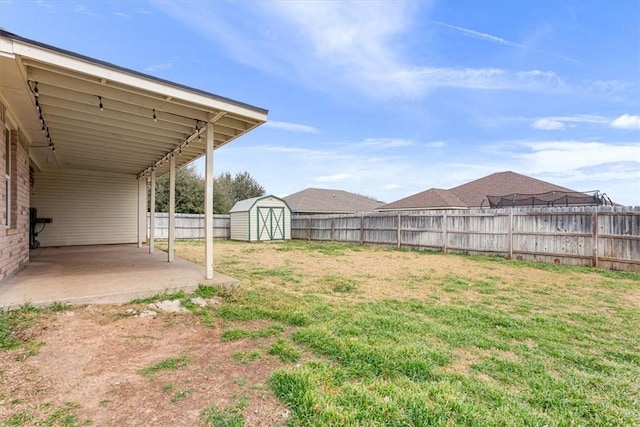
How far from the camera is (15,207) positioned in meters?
5.12

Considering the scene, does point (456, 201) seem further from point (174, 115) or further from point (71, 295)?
point (71, 295)

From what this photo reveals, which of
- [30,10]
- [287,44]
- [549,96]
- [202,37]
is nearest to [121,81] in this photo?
[30,10]

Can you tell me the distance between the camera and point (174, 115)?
16.3 feet

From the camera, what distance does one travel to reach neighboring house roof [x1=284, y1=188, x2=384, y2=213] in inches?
922

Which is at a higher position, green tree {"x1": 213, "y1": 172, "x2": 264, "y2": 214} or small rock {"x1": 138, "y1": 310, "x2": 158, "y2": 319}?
green tree {"x1": 213, "y1": 172, "x2": 264, "y2": 214}

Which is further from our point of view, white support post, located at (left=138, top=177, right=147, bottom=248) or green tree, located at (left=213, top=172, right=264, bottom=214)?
green tree, located at (left=213, top=172, right=264, bottom=214)

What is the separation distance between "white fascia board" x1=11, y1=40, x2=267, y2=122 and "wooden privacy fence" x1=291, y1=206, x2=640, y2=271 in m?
8.15

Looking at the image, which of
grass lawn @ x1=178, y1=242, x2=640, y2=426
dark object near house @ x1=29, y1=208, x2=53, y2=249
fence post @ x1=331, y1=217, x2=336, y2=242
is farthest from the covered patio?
fence post @ x1=331, y1=217, x2=336, y2=242

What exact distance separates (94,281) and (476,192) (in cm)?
1934

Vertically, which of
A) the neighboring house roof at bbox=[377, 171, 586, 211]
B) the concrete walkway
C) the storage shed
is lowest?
the concrete walkway

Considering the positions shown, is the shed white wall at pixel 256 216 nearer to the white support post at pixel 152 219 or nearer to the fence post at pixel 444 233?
the white support post at pixel 152 219

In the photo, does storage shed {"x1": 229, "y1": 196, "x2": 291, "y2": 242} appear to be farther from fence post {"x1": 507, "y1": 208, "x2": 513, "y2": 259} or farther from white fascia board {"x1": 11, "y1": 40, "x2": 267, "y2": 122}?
white fascia board {"x1": 11, "y1": 40, "x2": 267, "y2": 122}

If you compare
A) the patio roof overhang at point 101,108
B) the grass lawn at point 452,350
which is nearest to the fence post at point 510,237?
the grass lawn at point 452,350

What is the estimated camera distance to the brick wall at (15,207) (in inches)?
164
